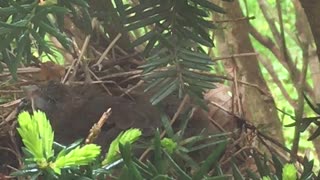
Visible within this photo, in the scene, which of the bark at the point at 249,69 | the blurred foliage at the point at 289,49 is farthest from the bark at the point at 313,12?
the blurred foliage at the point at 289,49

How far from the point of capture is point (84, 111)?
0.60 metres

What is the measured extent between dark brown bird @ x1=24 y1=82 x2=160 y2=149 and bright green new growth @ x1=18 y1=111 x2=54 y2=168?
0.23 metres

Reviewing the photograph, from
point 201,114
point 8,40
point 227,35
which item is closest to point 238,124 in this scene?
point 201,114

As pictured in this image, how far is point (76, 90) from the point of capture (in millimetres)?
634

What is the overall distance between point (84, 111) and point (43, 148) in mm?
264

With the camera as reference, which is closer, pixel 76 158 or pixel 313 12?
pixel 76 158

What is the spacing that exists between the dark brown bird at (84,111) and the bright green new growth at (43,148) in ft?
0.74

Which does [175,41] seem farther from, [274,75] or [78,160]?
[274,75]

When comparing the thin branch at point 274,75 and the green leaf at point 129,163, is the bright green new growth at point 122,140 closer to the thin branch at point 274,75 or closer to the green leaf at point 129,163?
the green leaf at point 129,163

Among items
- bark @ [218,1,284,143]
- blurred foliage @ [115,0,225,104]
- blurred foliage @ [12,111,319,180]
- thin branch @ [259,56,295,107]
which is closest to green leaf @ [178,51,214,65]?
blurred foliage @ [115,0,225,104]

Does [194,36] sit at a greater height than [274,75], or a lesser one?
greater

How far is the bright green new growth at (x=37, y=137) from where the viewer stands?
0.33m

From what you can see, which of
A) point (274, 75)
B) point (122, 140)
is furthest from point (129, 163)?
point (274, 75)

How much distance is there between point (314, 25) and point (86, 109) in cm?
23
